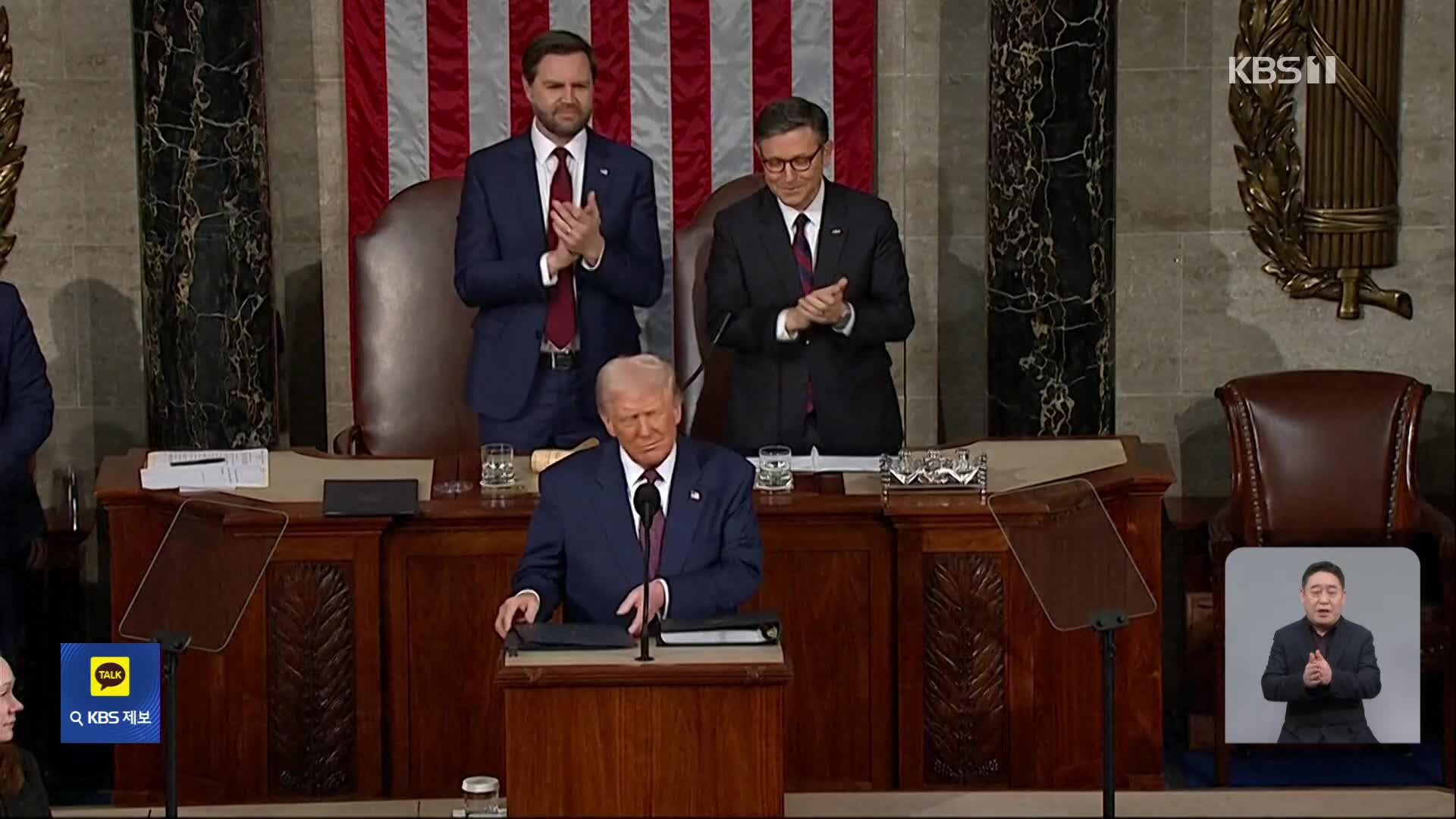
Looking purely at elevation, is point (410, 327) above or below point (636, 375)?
above

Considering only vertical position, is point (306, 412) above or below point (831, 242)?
below

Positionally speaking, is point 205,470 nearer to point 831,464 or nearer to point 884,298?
point 831,464

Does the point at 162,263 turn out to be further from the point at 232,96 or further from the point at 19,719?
the point at 19,719

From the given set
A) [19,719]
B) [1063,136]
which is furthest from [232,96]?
[1063,136]

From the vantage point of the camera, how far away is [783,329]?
6605 mm

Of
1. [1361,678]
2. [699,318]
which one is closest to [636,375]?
[1361,678]

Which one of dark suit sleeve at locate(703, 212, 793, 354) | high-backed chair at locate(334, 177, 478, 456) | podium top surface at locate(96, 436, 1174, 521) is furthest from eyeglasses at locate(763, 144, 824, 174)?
high-backed chair at locate(334, 177, 478, 456)

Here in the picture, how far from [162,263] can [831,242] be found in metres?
2.64

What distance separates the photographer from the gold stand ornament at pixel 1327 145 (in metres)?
8.02

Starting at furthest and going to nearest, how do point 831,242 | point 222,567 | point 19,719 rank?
1. point 19,719
2. point 831,242
3. point 222,567

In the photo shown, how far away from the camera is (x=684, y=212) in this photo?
340 inches

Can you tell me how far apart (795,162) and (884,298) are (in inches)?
20.6

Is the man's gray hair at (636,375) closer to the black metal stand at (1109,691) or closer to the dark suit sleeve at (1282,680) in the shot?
the black metal stand at (1109,691)

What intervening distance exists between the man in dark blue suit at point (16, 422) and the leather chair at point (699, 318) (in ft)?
7.36
